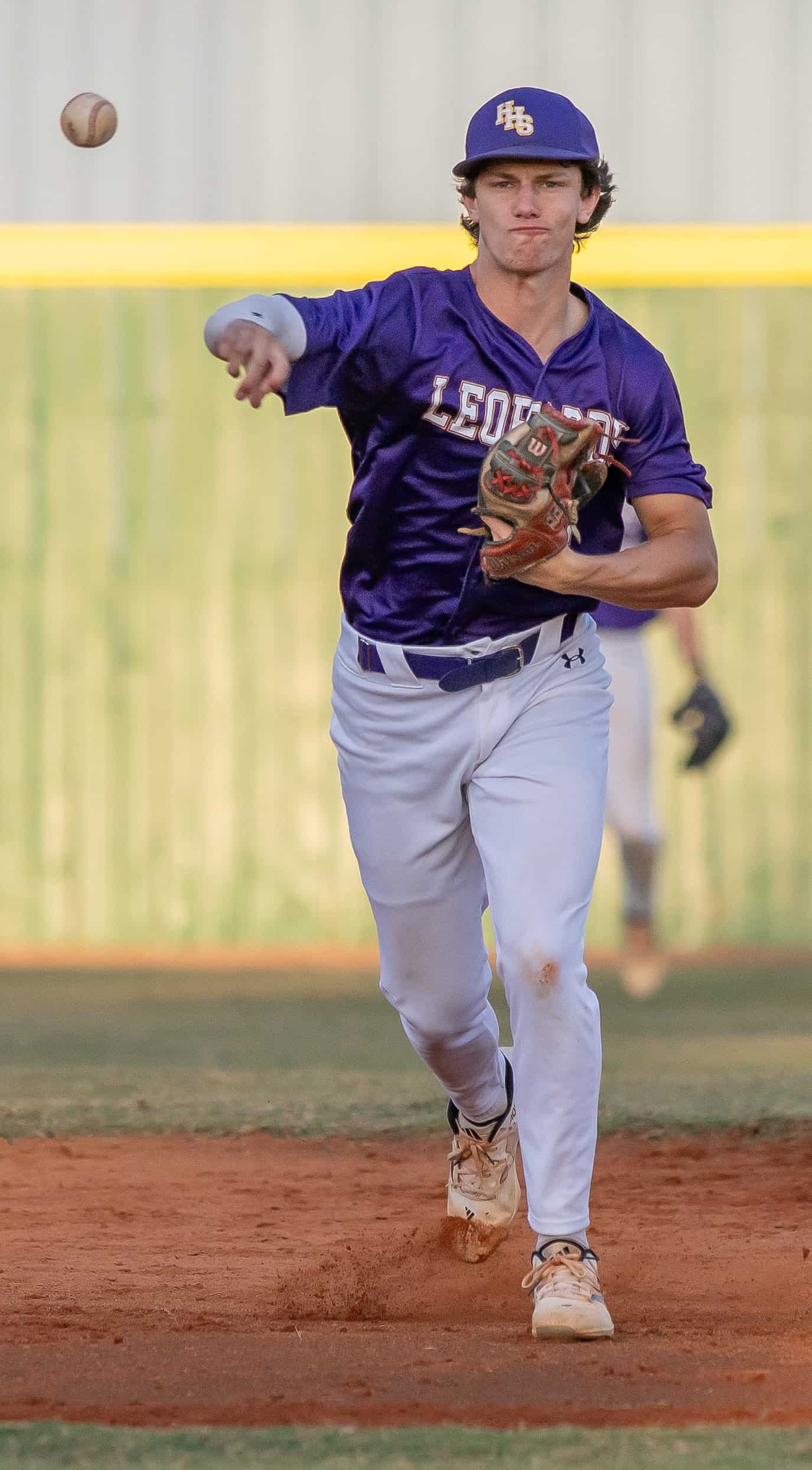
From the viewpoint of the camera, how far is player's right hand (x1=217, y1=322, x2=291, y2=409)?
10.6 feet

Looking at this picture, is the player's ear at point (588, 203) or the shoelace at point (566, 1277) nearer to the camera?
the shoelace at point (566, 1277)

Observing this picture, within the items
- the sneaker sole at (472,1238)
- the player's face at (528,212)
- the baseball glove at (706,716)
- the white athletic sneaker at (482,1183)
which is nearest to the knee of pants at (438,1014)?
the white athletic sneaker at (482,1183)

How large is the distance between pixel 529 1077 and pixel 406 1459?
3.33ft

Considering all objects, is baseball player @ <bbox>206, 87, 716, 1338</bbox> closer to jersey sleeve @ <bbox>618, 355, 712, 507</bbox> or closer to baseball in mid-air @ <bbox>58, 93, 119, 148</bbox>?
jersey sleeve @ <bbox>618, 355, 712, 507</bbox>

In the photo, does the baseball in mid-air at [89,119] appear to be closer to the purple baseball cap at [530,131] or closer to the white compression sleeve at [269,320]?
the purple baseball cap at [530,131]

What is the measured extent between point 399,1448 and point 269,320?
69.3 inches

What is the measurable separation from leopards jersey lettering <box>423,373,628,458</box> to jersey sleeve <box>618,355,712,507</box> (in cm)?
7

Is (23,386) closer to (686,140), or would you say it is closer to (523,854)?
(686,140)

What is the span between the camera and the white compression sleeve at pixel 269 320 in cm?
330

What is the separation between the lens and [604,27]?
12641 mm

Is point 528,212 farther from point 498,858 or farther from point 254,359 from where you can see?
point 498,858

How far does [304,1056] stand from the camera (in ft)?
25.5

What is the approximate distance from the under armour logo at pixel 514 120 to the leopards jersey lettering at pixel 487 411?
44 centimetres

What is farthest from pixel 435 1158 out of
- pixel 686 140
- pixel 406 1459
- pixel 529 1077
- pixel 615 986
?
pixel 686 140
